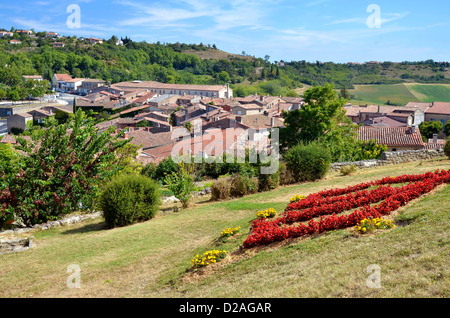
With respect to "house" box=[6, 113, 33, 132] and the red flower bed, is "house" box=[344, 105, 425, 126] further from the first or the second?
"house" box=[6, 113, 33, 132]

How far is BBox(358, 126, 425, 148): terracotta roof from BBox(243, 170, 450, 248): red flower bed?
23.3 meters

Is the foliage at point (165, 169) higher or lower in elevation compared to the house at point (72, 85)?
lower

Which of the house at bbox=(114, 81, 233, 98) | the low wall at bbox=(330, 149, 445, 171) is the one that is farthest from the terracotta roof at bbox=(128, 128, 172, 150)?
the house at bbox=(114, 81, 233, 98)

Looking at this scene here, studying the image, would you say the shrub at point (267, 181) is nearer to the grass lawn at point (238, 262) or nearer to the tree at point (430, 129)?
the grass lawn at point (238, 262)

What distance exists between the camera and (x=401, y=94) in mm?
117438

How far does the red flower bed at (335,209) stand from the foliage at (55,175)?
7.28 meters

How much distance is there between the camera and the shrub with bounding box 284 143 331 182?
16561 millimetres

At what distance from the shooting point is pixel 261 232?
8602mm

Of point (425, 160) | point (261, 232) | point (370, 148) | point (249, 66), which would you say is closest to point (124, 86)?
point (249, 66)

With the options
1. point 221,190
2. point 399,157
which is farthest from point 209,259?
point 399,157

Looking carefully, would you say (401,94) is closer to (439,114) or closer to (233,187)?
(439,114)

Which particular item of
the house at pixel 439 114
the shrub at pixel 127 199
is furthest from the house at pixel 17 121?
the house at pixel 439 114

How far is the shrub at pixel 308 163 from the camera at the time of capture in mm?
16561

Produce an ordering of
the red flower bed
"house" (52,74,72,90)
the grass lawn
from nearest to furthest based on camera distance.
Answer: the grass lawn
the red flower bed
"house" (52,74,72,90)
